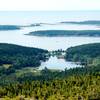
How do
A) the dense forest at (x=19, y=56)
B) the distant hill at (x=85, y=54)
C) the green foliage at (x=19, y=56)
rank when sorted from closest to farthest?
the green foliage at (x=19, y=56) < the dense forest at (x=19, y=56) < the distant hill at (x=85, y=54)

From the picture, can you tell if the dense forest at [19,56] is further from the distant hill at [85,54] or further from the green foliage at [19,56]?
the distant hill at [85,54]

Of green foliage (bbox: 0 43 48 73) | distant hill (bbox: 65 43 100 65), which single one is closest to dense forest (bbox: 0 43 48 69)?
green foliage (bbox: 0 43 48 73)

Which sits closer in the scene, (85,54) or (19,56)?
(19,56)

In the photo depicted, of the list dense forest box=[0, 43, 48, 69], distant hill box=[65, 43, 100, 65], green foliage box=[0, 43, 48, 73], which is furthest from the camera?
distant hill box=[65, 43, 100, 65]

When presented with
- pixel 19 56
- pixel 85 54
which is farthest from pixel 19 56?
pixel 85 54

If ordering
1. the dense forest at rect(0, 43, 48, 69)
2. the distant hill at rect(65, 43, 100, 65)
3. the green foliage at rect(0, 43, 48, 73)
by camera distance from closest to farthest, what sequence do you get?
the green foliage at rect(0, 43, 48, 73), the dense forest at rect(0, 43, 48, 69), the distant hill at rect(65, 43, 100, 65)

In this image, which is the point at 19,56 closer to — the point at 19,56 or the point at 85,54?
the point at 19,56

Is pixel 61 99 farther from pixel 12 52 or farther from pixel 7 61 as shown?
pixel 12 52

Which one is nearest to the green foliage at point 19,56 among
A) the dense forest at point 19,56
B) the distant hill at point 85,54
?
the dense forest at point 19,56

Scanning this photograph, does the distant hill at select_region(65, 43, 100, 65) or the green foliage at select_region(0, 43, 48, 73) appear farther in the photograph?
the distant hill at select_region(65, 43, 100, 65)

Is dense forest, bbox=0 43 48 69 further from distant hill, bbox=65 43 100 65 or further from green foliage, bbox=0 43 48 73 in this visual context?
distant hill, bbox=65 43 100 65

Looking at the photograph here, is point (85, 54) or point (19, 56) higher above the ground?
point (19, 56)
